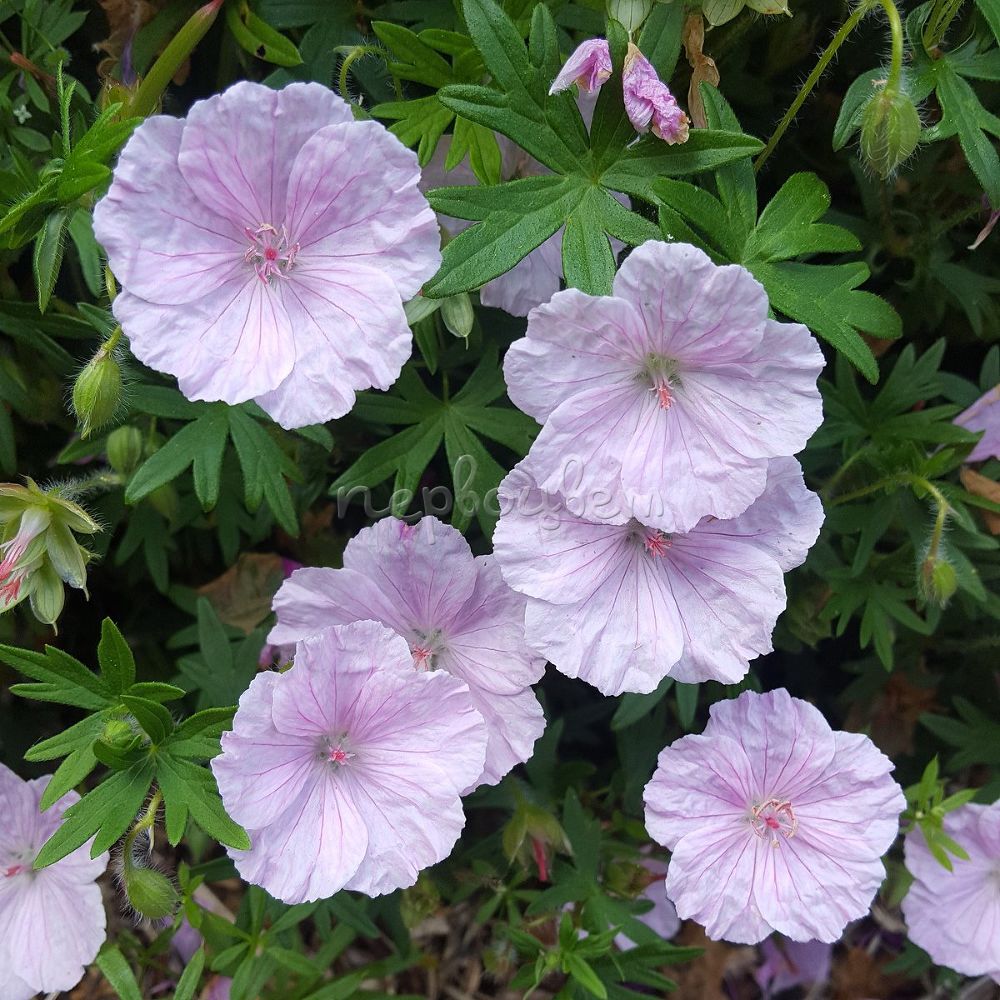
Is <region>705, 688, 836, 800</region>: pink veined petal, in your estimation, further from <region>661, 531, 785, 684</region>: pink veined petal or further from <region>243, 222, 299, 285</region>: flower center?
<region>243, 222, 299, 285</region>: flower center

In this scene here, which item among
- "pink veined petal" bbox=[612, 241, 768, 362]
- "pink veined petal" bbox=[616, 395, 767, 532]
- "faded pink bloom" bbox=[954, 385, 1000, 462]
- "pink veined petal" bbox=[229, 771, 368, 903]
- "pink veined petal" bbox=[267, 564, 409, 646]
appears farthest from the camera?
"faded pink bloom" bbox=[954, 385, 1000, 462]

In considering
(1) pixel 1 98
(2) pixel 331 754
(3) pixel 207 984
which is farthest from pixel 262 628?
(1) pixel 1 98

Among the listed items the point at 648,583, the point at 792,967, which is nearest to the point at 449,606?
the point at 648,583

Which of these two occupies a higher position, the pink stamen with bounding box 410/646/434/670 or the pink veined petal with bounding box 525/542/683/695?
the pink veined petal with bounding box 525/542/683/695

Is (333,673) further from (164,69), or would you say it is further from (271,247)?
(164,69)

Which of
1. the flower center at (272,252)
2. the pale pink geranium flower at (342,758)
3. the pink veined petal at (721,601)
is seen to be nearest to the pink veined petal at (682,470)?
the pink veined petal at (721,601)

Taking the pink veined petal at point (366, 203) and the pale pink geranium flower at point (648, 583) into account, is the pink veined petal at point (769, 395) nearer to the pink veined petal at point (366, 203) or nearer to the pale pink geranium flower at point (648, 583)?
the pale pink geranium flower at point (648, 583)

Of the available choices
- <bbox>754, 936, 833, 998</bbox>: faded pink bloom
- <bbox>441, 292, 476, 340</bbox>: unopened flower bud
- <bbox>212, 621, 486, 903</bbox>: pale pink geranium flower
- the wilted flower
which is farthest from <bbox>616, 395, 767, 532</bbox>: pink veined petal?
<bbox>754, 936, 833, 998</bbox>: faded pink bloom

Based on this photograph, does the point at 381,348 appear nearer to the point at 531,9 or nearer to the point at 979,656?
the point at 531,9
